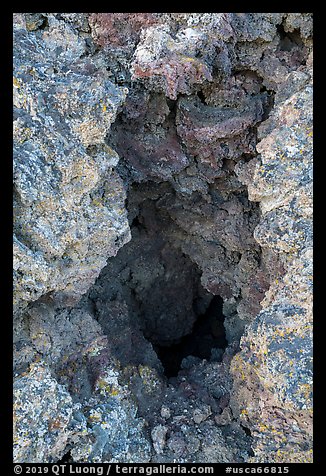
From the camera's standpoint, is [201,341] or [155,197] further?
[201,341]

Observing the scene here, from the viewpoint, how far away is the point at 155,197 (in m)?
4.95

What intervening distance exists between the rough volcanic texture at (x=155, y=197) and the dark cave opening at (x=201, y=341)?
151cm

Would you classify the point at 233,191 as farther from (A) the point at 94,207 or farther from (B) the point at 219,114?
(A) the point at 94,207

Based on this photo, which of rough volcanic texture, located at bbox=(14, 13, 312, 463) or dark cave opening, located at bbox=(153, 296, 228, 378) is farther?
dark cave opening, located at bbox=(153, 296, 228, 378)

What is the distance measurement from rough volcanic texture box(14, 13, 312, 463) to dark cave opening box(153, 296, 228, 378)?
59.5 inches

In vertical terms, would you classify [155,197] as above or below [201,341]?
above

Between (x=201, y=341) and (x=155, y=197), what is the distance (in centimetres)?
271

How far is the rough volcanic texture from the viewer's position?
3402 mm

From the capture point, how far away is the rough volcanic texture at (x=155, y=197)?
3.40 m

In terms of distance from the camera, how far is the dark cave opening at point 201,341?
253 inches

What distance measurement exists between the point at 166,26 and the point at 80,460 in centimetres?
354

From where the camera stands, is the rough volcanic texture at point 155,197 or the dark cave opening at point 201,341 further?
the dark cave opening at point 201,341

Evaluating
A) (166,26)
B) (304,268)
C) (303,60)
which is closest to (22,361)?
(304,268)

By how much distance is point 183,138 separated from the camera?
165 inches
